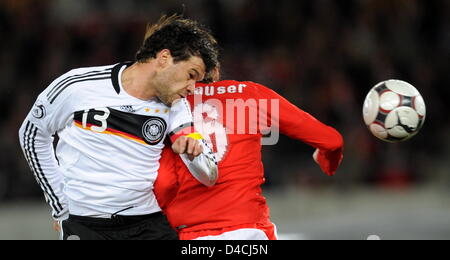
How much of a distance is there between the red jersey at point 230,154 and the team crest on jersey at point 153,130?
177 mm

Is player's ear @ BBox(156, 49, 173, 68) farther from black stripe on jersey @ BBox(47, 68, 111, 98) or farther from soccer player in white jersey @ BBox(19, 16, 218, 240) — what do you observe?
black stripe on jersey @ BBox(47, 68, 111, 98)

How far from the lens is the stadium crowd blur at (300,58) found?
827 centimetres

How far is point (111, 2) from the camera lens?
10672mm

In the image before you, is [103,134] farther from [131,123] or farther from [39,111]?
[39,111]

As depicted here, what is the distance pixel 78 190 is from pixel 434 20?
A: 22.7 feet

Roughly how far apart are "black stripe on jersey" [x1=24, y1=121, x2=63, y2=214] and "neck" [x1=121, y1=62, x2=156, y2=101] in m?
0.53

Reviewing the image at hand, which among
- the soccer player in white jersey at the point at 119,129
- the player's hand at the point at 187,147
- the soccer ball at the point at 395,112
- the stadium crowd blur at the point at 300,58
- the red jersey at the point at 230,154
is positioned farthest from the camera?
the stadium crowd blur at the point at 300,58

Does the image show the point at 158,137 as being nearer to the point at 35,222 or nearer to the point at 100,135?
the point at 100,135

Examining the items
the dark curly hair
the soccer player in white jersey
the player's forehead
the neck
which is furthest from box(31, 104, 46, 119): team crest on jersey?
the player's forehead

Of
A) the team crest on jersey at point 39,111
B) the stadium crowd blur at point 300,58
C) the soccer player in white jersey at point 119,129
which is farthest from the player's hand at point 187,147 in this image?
the stadium crowd blur at point 300,58

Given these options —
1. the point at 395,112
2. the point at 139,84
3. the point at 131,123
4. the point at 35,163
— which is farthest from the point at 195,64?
the point at 395,112

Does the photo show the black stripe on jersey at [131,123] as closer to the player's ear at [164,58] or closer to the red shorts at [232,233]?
the player's ear at [164,58]

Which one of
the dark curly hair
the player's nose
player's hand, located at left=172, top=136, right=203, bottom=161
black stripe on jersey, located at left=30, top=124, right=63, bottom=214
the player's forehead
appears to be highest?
the dark curly hair

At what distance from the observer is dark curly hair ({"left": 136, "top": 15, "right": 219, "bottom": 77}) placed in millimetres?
3551
